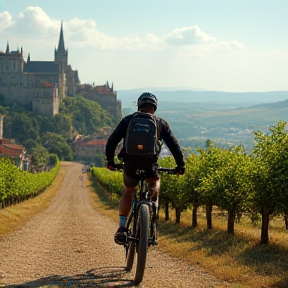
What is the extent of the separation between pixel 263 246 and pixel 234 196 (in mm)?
3871

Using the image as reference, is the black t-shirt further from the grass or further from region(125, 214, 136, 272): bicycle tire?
the grass

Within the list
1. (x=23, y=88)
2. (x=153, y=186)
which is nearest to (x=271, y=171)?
(x=153, y=186)

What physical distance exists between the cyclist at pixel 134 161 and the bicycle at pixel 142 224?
9 cm

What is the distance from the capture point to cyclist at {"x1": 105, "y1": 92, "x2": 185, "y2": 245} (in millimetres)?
7719

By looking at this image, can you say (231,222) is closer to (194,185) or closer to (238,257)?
(194,185)

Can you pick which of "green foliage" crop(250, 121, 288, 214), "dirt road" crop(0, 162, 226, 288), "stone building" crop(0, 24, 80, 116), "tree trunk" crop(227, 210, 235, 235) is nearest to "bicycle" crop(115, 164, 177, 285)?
"dirt road" crop(0, 162, 226, 288)

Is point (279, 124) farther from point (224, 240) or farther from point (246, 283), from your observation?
point (246, 283)

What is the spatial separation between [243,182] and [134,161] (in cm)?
883

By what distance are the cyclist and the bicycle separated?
90 millimetres

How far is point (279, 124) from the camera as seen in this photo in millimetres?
13898

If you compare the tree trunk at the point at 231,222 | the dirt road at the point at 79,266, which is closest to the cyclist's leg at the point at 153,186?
the dirt road at the point at 79,266

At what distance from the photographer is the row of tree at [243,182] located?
1302 centimetres

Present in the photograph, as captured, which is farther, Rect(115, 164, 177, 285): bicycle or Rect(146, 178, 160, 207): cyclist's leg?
Rect(146, 178, 160, 207): cyclist's leg

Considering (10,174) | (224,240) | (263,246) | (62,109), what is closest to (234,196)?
(224,240)
